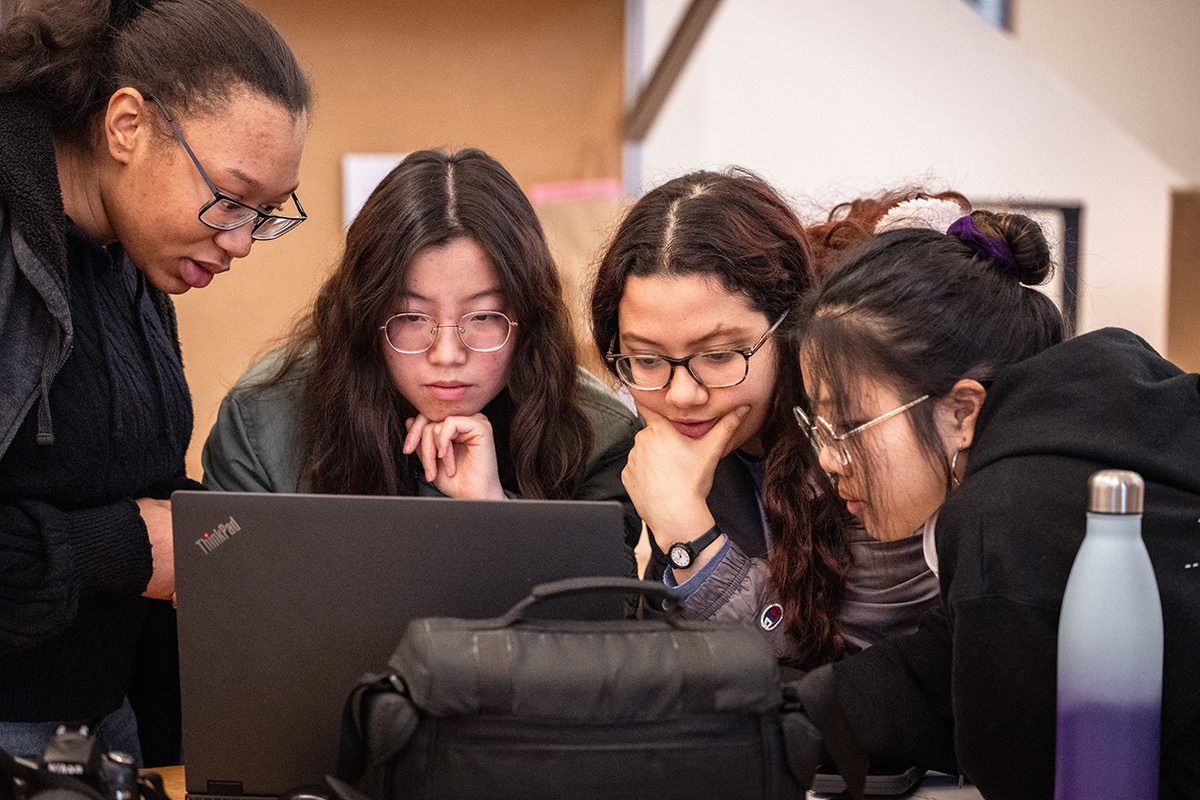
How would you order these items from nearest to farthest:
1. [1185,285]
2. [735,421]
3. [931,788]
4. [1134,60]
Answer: [931,788], [735,421], [1134,60], [1185,285]

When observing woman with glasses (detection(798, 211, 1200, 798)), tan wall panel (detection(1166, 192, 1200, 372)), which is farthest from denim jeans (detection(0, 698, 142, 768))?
tan wall panel (detection(1166, 192, 1200, 372))

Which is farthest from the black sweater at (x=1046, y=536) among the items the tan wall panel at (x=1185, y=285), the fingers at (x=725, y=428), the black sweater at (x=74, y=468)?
the tan wall panel at (x=1185, y=285)

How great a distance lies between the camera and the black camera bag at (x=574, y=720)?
773 millimetres

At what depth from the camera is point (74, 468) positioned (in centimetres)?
118

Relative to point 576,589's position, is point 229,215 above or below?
above

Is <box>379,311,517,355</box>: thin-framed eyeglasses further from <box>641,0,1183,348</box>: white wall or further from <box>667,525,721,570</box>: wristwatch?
<box>641,0,1183,348</box>: white wall

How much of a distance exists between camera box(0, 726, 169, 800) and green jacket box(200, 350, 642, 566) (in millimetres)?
664

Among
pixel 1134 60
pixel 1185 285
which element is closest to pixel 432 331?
pixel 1134 60

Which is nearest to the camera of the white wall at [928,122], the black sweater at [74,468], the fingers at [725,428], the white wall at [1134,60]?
the black sweater at [74,468]

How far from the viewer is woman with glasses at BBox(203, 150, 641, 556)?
143 cm

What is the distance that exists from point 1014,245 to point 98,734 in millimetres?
1189

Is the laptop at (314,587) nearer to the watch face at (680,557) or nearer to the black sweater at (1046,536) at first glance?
the black sweater at (1046,536)

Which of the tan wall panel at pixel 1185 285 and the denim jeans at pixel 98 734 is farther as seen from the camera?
the tan wall panel at pixel 1185 285

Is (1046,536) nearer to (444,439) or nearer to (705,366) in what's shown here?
(705,366)
